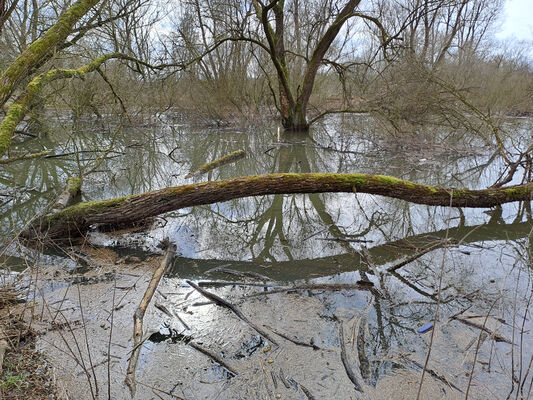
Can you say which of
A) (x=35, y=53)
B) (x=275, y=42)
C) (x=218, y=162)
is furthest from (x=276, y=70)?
(x=35, y=53)

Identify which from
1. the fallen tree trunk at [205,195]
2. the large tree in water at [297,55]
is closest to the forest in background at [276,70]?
the large tree in water at [297,55]

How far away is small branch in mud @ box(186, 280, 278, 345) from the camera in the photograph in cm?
307

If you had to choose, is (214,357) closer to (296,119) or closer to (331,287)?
(331,287)

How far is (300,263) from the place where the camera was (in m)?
4.54

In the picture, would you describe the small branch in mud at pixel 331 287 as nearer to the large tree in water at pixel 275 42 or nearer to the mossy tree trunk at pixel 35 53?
the mossy tree trunk at pixel 35 53

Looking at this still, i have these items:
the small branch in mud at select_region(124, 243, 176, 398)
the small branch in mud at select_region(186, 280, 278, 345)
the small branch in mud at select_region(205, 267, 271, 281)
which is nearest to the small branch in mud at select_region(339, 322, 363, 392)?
the small branch in mud at select_region(186, 280, 278, 345)

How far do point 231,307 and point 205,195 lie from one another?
1890 millimetres

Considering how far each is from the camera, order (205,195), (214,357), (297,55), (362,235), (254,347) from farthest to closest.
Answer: (297,55) < (362,235) < (205,195) < (254,347) < (214,357)

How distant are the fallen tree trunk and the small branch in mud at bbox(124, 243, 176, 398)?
25.4 inches

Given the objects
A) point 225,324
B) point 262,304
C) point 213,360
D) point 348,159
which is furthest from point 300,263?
point 348,159

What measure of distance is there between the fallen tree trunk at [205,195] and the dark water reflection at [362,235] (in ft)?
1.08

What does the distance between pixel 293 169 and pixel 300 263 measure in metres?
5.29

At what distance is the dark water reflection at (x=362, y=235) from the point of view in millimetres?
3465

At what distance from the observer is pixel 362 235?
5.41 meters
